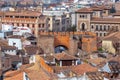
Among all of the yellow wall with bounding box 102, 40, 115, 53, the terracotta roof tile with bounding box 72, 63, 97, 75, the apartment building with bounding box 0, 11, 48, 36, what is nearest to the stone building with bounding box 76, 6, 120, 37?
the apartment building with bounding box 0, 11, 48, 36

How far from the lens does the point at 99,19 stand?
53.4 m

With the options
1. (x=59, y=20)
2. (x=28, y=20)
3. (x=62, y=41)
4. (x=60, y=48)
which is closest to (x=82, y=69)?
(x=60, y=48)

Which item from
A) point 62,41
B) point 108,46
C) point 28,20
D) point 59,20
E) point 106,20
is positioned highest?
point 62,41

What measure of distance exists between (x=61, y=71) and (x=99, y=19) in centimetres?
3398

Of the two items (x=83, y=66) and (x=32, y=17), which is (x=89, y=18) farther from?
(x=83, y=66)

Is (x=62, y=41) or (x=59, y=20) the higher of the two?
(x=62, y=41)

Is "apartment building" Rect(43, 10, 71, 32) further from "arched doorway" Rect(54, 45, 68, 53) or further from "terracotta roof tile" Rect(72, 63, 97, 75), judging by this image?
"terracotta roof tile" Rect(72, 63, 97, 75)

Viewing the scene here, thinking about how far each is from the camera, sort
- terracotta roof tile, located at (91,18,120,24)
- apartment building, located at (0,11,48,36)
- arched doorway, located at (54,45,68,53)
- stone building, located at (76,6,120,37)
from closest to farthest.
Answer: arched doorway, located at (54,45,68,53) → apartment building, located at (0,11,48,36) → stone building, located at (76,6,120,37) → terracotta roof tile, located at (91,18,120,24)

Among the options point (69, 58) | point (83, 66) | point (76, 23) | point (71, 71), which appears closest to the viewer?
point (71, 71)

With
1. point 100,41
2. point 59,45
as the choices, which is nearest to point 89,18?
point 100,41

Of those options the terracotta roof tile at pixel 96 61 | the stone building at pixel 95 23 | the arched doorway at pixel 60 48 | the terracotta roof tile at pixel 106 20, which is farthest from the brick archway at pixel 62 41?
the terracotta roof tile at pixel 106 20

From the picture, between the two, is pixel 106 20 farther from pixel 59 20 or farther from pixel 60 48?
pixel 60 48

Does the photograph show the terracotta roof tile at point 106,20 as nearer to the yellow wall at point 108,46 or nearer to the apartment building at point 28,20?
the apartment building at point 28,20

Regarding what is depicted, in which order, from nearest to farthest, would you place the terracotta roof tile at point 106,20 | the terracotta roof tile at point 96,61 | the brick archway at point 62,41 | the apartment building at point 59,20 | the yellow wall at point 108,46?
the terracotta roof tile at point 96,61 → the brick archway at point 62,41 → the yellow wall at point 108,46 → the terracotta roof tile at point 106,20 → the apartment building at point 59,20
